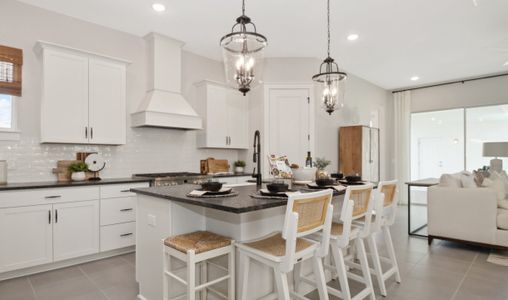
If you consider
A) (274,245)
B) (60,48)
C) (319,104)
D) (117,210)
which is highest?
(60,48)

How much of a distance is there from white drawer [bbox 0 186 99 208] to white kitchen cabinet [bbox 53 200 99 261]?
65 mm

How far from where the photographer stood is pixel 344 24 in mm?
4055

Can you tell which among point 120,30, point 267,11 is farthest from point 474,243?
point 120,30

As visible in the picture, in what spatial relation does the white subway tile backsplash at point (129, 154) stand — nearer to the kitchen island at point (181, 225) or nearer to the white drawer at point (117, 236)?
the white drawer at point (117, 236)

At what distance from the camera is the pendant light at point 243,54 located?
2254 mm

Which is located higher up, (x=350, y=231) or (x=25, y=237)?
(x=350, y=231)

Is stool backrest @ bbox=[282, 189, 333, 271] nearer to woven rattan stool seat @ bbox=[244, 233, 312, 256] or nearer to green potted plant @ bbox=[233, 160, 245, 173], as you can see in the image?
woven rattan stool seat @ bbox=[244, 233, 312, 256]

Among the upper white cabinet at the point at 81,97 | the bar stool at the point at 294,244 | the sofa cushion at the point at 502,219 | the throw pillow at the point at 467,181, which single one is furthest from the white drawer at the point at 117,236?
the sofa cushion at the point at 502,219

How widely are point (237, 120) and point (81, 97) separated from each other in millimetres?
2645

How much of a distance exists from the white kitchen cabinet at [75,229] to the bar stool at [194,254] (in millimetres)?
1714

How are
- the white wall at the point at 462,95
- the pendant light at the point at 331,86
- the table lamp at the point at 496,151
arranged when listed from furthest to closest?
the white wall at the point at 462,95 → the table lamp at the point at 496,151 → the pendant light at the point at 331,86

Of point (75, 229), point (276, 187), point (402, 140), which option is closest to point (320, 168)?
point (276, 187)

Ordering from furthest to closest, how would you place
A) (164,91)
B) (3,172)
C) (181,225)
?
(164,91), (3,172), (181,225)

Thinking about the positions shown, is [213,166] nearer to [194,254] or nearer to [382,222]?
[382,222]
